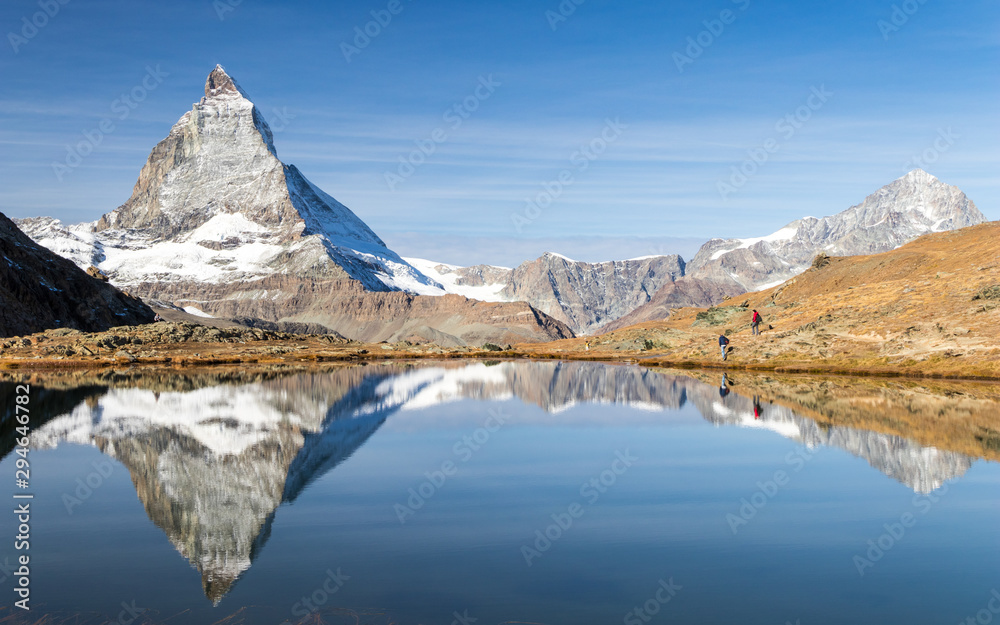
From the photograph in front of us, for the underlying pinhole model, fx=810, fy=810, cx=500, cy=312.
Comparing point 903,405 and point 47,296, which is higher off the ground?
point 47,296

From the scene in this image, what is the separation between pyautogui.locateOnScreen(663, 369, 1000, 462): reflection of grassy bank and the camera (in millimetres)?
28734

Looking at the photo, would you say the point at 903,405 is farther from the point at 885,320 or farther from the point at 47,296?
the point at 47,296

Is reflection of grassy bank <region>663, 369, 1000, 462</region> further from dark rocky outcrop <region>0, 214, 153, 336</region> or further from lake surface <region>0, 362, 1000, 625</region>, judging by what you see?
dark rocky outcrop <region>0, 214, 153, 336</region>

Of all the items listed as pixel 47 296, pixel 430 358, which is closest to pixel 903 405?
pixel 430 358

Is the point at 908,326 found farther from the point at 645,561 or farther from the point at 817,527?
the point at 645,561

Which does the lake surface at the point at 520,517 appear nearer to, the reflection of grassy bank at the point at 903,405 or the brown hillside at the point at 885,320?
the reflection of grassy bank at the point at 903,405

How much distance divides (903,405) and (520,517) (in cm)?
2698

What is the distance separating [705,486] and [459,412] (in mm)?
22457

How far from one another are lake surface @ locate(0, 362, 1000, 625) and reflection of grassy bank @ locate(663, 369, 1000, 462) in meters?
0.25

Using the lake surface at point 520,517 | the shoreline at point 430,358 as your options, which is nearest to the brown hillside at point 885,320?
the shoreline at point 430,358

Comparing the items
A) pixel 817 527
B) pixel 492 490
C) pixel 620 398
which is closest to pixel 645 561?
pixel 817 527

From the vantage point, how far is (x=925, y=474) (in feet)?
75.9

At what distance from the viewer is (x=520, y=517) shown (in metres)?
19.0

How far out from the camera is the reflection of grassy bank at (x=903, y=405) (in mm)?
28734
